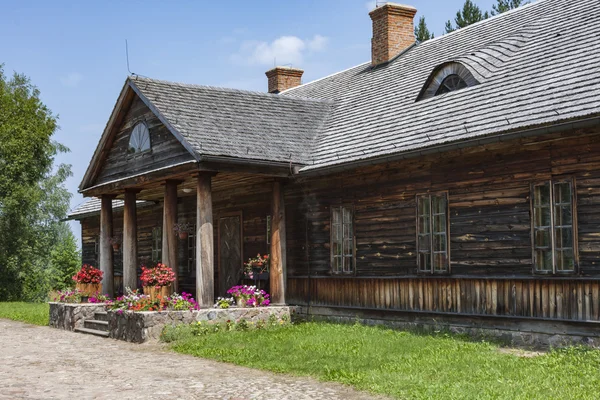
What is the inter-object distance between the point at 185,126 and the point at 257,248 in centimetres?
448

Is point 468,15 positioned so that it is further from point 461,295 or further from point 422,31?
point 461,295

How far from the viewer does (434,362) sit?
36.7 feet

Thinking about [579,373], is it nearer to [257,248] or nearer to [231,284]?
[257,248]

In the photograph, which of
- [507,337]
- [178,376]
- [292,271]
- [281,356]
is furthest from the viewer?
[292,271]

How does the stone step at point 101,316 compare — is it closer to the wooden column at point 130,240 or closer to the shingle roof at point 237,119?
the wooden column at point 130,240

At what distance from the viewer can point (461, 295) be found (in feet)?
46.5

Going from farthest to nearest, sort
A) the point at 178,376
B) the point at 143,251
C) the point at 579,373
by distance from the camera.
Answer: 1. the point at 143,251
2. the point at 178,376
3. the point at 579,373

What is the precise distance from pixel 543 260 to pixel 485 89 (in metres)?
3.96

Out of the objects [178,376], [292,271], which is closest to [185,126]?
[292,271]

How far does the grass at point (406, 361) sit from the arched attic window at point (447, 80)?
17.6 feet

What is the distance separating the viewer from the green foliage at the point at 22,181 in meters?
35.2

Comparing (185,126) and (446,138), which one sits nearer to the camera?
(446,138)

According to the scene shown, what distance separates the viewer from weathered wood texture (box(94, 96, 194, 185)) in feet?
56.6

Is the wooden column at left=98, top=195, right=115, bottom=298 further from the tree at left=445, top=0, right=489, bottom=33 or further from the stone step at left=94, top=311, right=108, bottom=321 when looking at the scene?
the tree at left=445, top=0, right=489, bottom=33
